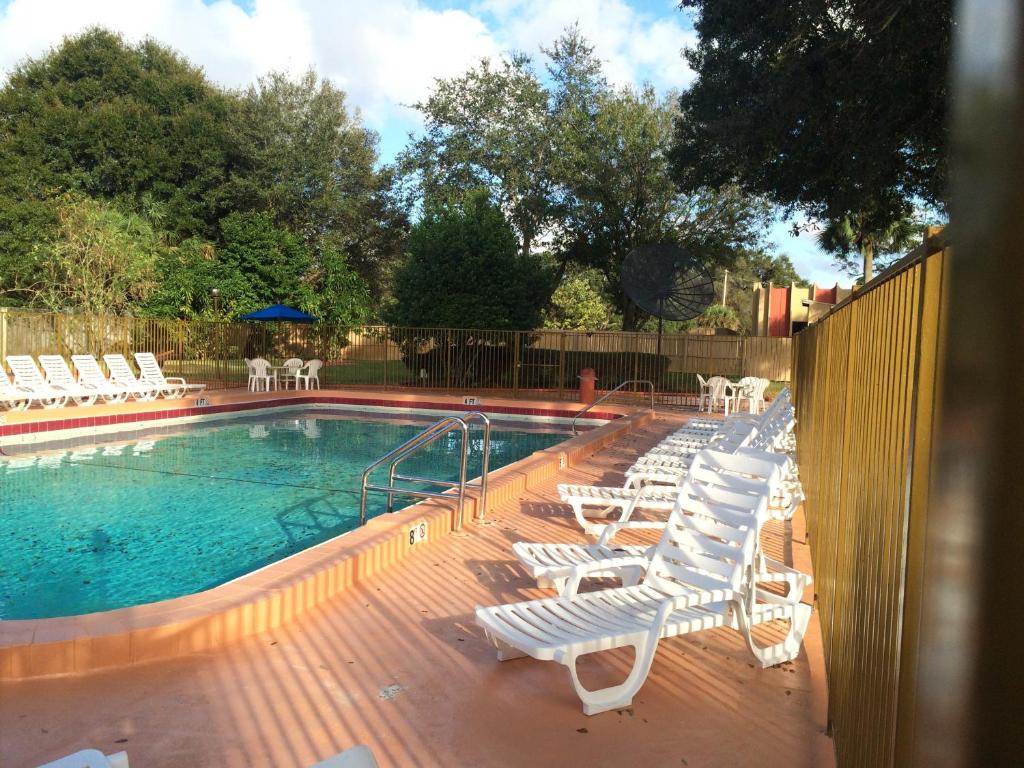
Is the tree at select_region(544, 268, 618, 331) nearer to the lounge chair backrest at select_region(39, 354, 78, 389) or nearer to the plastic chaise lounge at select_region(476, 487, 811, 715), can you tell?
the lounge chair backrest at select_region(39, 354, 78, 389)

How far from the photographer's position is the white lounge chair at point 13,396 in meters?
13.5

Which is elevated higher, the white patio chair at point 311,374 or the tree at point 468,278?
the tree at point 468,278

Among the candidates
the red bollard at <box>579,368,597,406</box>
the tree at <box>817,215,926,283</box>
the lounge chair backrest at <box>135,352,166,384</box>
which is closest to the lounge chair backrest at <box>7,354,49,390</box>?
the lounge chair backrest at <box>135,352,166,384</box>

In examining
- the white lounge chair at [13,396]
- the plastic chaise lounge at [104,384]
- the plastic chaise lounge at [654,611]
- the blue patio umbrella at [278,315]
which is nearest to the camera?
the plastic chaise lounge at [654,611]

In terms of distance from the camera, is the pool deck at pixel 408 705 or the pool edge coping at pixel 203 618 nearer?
the pool deck at pixel 408 705

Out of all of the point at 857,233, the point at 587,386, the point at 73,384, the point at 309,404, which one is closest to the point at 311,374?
the point at 309,404

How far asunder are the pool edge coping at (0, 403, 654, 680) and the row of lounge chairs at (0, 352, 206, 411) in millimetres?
10870

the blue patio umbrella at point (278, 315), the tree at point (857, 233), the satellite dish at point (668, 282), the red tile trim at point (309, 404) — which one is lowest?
the red tile trim at point (309, 404)

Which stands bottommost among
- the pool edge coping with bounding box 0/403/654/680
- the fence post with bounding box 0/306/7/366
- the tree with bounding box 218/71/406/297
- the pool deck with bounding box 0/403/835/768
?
the pool deck with bounding box 0/403/835/768

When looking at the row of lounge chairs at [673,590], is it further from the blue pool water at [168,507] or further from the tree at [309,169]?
the tree at [309,169]

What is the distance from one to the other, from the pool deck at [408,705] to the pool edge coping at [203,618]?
0.07m

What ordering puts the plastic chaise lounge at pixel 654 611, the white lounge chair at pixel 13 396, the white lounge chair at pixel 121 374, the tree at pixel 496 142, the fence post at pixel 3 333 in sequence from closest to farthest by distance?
the plastic chaise lounge at pixel 654 611 → the white lounge chair at pixel 13 396 → the white lounge chair at pixel 121 374 → the fence post at pixel 3 333 → the tree at pixel 496 142

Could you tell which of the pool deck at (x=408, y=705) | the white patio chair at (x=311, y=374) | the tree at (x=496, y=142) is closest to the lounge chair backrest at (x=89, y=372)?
the white patio chair at (x=311, y=374)

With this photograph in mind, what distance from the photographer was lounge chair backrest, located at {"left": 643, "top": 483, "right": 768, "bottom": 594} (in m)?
4.03
